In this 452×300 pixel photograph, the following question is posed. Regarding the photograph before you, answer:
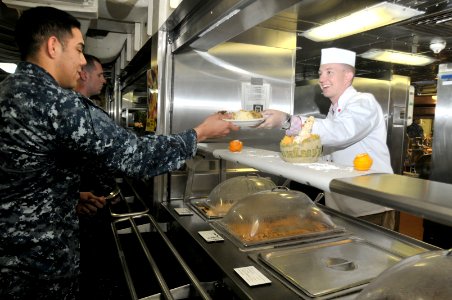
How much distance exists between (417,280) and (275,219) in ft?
3.07

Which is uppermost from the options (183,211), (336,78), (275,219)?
(336,78)

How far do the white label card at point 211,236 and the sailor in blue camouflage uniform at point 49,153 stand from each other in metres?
0.42

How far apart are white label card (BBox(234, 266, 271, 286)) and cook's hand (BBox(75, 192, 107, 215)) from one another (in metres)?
1.30

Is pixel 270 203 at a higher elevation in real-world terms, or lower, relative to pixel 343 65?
lower

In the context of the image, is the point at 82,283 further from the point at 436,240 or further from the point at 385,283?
the point at 436,240

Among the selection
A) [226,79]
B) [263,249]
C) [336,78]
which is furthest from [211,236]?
[226,79]

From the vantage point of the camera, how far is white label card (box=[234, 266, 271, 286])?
123 centimetres

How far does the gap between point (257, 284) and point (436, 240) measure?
11.1ft

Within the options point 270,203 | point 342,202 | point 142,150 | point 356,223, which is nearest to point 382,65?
point 342,202

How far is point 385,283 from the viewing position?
81cm

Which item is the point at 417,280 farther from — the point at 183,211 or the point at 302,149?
the point at 183,211

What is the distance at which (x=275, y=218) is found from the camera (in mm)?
1677

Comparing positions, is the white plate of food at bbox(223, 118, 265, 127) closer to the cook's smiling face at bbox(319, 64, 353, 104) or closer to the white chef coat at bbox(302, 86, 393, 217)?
the white chef coat at bbox(302, 86, 393, 217)

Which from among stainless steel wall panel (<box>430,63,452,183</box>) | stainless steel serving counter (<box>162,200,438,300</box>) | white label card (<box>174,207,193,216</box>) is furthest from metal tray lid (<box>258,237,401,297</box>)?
stainless steel wall panel (<box>430,63,452,183</box>)
